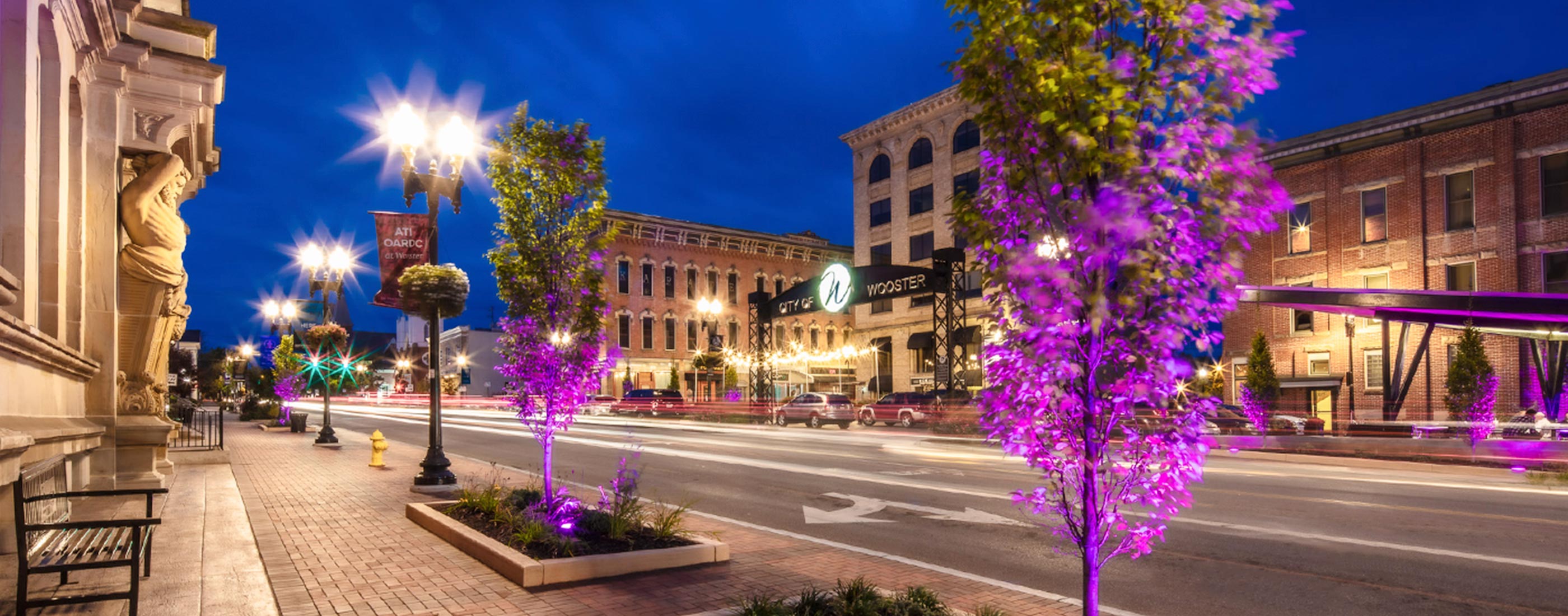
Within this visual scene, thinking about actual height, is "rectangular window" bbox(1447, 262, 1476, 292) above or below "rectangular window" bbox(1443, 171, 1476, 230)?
below

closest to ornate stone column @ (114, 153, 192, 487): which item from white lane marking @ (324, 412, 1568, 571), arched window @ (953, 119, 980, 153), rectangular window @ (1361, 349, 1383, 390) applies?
white lane marking @ (324, 412, 1568, 571)

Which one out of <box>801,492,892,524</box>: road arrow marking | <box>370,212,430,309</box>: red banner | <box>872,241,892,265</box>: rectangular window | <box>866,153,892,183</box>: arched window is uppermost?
<box>866,153,892,183</box>: arched window

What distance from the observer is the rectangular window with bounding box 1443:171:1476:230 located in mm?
29344

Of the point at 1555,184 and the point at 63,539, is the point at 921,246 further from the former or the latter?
the point at 63,539

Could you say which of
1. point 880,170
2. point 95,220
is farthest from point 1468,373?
point 880,170

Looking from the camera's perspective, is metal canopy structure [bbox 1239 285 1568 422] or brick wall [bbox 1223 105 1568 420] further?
brick wall [bbox 1223 105 1568 420]

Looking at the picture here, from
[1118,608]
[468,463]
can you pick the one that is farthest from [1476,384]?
[468,463]

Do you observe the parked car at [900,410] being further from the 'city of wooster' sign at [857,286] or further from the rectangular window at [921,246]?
the rectangular window at [921,246]

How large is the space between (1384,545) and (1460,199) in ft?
86.2

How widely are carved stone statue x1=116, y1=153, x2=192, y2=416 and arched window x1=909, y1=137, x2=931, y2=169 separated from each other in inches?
1662

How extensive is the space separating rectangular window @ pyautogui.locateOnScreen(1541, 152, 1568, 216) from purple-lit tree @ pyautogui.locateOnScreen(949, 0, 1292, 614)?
31.4 metres

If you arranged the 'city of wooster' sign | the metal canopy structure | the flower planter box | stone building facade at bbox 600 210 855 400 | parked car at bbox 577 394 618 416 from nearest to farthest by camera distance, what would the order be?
the flower planter box
the metal canopy structure
the 'city of wooster' sign
parked car at bbox 577 394 618 416
stone building facade at bbox 600 210 855 400

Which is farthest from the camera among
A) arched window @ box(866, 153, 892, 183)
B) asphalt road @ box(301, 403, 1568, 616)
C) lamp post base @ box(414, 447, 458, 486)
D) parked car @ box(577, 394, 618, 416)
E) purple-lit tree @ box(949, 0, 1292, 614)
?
arched window @ box(866, 153, 892, 183)

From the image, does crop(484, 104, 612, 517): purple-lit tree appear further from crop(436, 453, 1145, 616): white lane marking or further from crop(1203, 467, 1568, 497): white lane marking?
crop(1203, 467, 1568, 497): white lane marking
